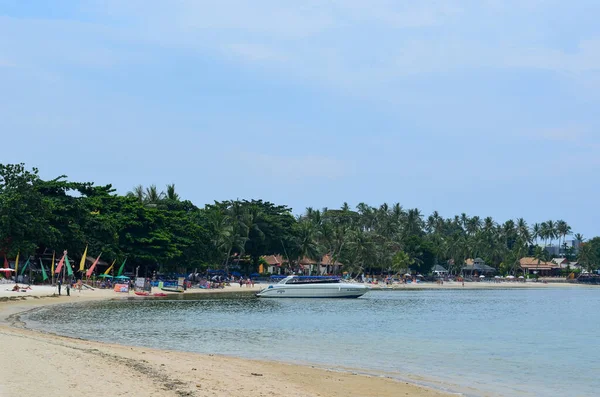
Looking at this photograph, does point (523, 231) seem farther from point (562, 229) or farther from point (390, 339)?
point (390, 339)

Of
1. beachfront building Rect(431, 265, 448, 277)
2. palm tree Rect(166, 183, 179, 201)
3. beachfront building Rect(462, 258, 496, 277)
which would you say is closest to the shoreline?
palm tree Rect(166, 183, 179, 201)

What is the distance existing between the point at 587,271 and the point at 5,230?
156 meters

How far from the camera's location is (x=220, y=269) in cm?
10444

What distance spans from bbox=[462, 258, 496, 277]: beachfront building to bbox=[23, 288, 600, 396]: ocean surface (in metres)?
108

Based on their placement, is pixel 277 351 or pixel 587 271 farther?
pixel 587 271

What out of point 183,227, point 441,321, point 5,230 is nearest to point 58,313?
point 5,230

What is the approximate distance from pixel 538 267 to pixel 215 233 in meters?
106

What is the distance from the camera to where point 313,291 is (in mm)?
72312

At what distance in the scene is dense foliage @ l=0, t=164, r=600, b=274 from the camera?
6309cm

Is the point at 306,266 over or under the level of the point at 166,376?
over

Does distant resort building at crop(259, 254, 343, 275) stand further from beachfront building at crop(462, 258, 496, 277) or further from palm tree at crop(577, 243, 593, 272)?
palm tree at crop(577, 243, 593, 272)

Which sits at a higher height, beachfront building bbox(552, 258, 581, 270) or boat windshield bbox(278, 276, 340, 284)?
beachfront building bbox(552, 258, 581, 270)

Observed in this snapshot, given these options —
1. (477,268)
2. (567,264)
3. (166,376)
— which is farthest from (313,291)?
(567,264)

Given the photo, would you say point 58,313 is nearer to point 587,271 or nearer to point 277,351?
point 277,351
